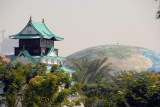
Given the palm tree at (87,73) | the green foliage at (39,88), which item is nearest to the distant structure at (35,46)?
the green foliage at (39,88)

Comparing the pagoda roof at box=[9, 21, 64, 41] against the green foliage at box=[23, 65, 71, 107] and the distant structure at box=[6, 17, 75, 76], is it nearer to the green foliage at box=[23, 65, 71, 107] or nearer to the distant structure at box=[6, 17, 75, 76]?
the distant structure at box=[6, 17, 75, 76]

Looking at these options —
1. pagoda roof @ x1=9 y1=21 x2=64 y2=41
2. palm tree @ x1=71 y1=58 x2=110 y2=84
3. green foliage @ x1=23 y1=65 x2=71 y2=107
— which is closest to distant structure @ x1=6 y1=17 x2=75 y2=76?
pagoda roof @ x1=9 y1=21 x2=64 y2=41

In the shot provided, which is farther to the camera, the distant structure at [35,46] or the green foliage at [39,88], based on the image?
the distant structure at [35,46]

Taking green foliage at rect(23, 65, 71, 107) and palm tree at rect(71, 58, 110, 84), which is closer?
green foliage at rect(23, 65, 71, 107)

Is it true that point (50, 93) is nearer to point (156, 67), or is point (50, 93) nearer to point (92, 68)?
point (92, 68)

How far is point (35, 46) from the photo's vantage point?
181 ft

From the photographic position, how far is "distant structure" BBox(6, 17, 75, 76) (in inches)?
2133

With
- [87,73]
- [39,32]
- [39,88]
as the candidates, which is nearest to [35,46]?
[39,32]

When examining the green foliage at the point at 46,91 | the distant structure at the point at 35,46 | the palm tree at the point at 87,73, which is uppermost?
the distant structure at the point at 35,46

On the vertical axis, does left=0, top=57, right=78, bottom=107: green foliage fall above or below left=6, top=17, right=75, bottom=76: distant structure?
below

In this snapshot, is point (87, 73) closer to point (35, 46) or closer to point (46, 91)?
point (35, 46)

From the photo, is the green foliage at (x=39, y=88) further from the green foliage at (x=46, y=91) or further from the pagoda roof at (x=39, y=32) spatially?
the pagoda roof at (x=39, y=32)

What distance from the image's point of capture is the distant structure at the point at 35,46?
54.2 meters

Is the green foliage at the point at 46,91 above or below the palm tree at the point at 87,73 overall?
above
